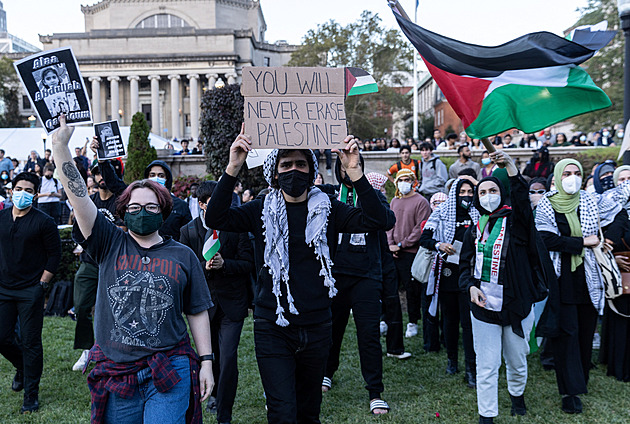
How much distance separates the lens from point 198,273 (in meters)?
3.56

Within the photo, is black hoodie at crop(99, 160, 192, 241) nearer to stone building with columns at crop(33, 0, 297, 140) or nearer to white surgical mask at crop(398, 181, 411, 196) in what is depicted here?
white surgical mask at crop(398, 181, 411, 196)

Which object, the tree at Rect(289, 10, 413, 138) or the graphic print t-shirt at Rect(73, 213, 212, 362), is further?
the tree at Rect(289, 10, 413, 138)

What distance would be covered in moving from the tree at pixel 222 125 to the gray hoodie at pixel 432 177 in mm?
3804

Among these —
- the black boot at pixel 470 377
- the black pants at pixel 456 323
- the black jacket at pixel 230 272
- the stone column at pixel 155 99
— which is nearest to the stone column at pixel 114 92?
the stone column at pixel 155 99

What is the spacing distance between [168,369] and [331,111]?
1.85m

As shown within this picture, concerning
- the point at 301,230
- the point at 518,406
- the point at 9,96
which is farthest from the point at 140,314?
the point at 9,96

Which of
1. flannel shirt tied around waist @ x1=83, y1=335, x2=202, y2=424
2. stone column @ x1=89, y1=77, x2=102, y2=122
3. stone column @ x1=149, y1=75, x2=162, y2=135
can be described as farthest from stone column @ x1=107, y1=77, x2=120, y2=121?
flannel shirt tied around waist @ x1=83, y1=335, x2=202, y2=424

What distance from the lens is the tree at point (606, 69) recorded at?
31672 millimetres

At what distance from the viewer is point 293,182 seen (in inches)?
151

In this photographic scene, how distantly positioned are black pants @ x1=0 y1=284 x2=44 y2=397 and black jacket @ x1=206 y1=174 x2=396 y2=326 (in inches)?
124

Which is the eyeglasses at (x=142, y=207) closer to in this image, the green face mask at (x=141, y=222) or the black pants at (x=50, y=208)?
the green face mask at (x=141, y=222)

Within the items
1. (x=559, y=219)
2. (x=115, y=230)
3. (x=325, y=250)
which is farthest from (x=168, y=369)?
(x=559, y=219)

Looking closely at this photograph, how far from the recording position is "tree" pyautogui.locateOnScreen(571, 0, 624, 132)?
104 feet

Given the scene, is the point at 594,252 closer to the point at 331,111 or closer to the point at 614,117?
the point at 331,111
